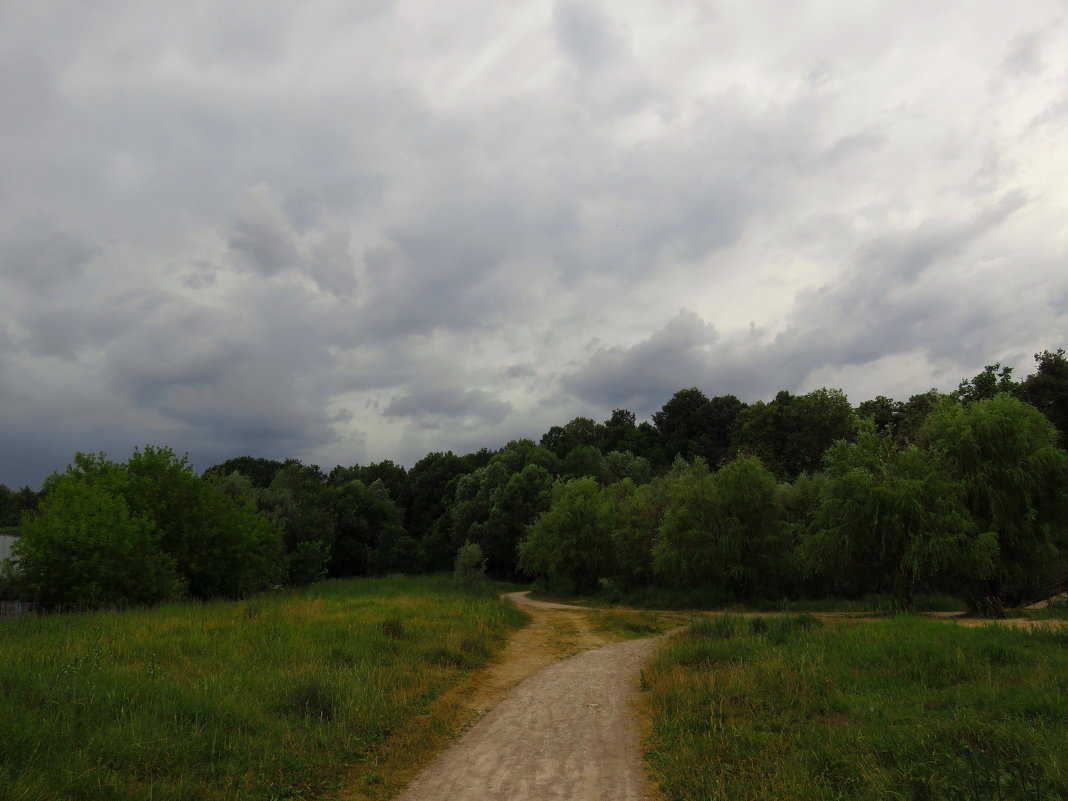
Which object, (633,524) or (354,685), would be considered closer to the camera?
(354,685)

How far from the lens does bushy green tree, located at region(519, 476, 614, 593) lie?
38.6 metres

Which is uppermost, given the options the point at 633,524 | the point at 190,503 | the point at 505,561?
the point at 190,503

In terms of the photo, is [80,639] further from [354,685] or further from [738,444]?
[738,444]

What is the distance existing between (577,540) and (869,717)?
31.3 metres

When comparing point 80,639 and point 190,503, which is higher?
point 190,503

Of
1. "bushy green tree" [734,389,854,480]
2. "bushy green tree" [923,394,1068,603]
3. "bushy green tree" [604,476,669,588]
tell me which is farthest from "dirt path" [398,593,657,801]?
"bushy green tree" [734,389,854,480]

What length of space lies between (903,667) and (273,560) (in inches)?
1182

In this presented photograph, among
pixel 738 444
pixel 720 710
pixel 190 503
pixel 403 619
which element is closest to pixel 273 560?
pixel 190 503

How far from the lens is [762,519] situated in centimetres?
3011

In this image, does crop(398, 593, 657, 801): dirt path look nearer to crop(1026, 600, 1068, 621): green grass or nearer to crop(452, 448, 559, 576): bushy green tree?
crop(1026, 600, 1068, 621): green grass

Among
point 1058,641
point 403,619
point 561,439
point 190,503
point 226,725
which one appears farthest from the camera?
point 561,439

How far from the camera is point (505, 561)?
5962cm

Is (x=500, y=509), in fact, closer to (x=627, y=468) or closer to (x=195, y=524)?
(x=627, y=468)

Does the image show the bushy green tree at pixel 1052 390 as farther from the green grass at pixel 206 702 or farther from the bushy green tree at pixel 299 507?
the bushy green tree at pixel 299 507
